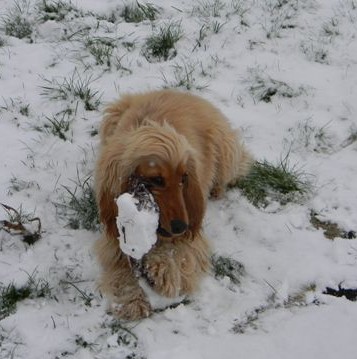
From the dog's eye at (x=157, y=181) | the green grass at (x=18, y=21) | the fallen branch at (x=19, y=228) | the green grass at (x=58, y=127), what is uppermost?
the dog's eye at (x=157, y=181)

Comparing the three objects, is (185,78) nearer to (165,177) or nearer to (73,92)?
(73,92)

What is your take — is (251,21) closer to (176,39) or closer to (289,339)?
(176,39)

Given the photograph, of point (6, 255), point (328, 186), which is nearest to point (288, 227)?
point (328, 186)

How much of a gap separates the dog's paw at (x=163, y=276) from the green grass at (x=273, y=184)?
0.93 meters

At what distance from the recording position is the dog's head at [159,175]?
305 centimetres

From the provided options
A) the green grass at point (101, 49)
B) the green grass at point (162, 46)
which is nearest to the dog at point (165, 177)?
the green grass at point (101, 49)

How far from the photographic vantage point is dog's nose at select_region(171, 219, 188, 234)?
307cm

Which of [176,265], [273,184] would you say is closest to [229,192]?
[273,184]

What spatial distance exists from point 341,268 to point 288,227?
0.47 m

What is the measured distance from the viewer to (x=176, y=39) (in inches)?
213

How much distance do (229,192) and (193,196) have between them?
102 cm

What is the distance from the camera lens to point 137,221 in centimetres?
304

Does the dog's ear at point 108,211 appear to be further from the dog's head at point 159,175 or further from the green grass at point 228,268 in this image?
the green grass at point 228,268

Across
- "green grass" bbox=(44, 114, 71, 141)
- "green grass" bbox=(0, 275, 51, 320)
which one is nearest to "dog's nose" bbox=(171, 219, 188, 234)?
"green grass" bbox=(0, 275, 51, 320)
